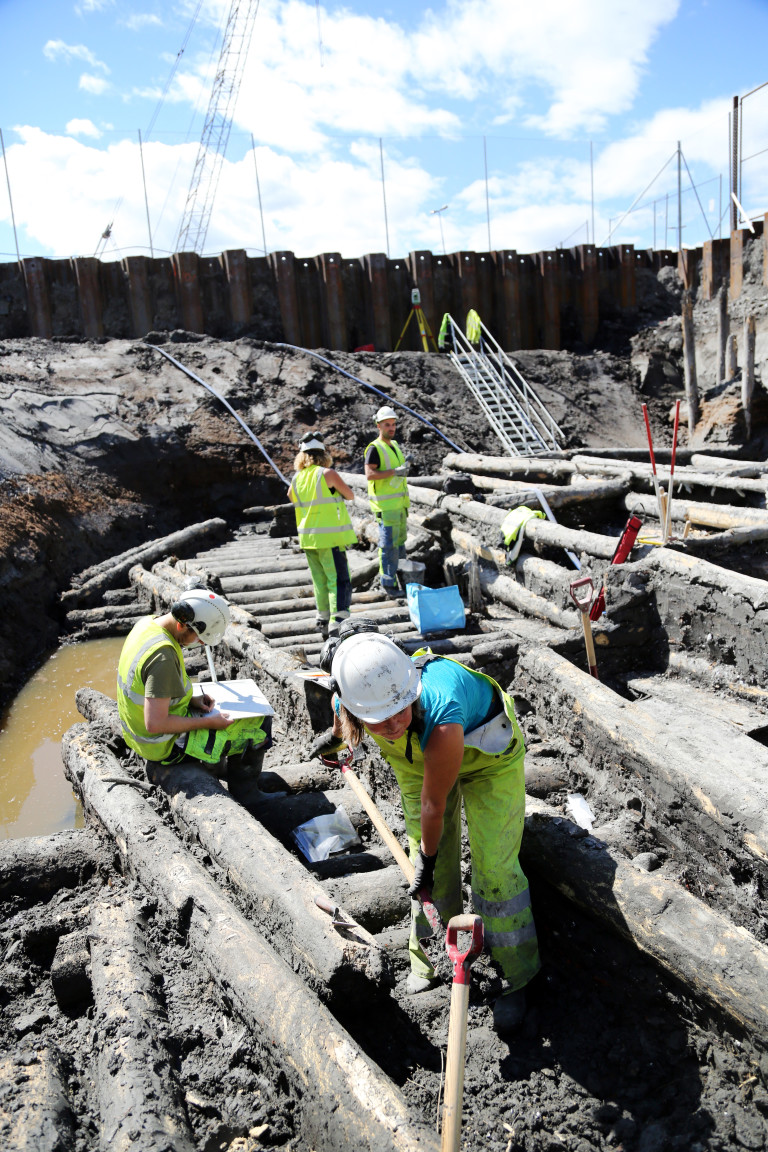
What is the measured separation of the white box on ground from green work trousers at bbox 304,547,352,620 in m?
2.07

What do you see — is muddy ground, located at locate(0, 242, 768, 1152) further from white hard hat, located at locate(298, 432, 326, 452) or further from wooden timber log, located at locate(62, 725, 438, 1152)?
white hard hat, located at locate(298, 432, 326, 452)

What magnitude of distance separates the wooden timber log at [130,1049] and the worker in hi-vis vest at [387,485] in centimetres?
503

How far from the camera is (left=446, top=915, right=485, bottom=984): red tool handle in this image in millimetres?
2404

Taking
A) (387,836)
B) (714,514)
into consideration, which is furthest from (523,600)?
(387,836)

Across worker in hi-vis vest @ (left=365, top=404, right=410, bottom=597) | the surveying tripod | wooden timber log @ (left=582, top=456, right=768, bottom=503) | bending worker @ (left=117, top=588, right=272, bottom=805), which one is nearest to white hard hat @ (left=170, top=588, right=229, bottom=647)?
bending worker @ (left=117, top=588, right=272, bottom=805)

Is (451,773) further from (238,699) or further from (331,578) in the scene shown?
(331,578)

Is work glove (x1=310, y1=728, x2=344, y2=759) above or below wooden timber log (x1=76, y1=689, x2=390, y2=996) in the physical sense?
above

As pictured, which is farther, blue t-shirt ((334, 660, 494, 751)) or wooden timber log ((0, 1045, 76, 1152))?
blue t-shirt ((334, 660, 494, 751))

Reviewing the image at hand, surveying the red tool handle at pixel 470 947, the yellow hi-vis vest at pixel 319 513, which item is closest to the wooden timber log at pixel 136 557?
the yellow hi-vis vest at pixel 319 513

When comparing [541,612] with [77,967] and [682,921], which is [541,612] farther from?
[77,967]

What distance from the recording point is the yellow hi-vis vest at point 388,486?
25.6 ft

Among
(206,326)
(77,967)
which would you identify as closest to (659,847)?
(77,967)

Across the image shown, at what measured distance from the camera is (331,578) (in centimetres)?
719

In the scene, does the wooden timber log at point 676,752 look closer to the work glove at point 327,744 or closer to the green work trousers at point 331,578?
the work glove at point 327,744
